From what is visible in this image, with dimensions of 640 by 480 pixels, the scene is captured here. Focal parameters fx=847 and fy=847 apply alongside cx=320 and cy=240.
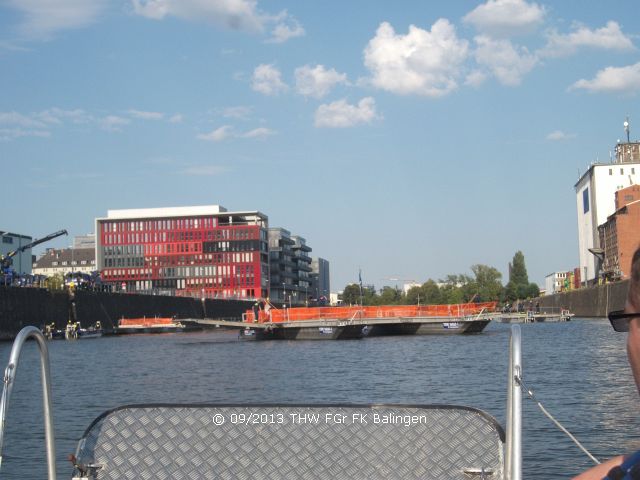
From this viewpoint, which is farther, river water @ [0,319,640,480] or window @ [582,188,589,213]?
window @ [582,188,589,213]

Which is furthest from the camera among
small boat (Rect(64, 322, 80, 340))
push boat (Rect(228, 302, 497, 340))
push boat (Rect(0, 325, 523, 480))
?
small boat (Rect(64, 322, 80, 340))

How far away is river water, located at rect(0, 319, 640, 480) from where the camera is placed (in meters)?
12.9

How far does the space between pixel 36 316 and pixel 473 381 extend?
5992cm

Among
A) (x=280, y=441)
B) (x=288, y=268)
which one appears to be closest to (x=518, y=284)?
(x=288, y=268)

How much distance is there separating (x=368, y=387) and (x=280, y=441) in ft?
64.1

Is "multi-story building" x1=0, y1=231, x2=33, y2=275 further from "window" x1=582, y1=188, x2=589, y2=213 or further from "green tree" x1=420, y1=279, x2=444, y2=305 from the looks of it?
"window" x1=582, y1=188, x2=589, y2=213

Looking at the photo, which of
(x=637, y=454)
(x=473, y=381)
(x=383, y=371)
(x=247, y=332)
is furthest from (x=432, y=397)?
(x=247, y=332)

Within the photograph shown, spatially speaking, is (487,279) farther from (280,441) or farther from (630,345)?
(630,345)

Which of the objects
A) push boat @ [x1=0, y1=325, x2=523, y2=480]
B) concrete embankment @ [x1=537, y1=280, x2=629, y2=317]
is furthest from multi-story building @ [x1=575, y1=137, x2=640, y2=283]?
push boat @ [x1=0, y1=325, x2=523, y2=480]

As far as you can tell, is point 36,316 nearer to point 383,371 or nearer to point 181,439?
point 383,371

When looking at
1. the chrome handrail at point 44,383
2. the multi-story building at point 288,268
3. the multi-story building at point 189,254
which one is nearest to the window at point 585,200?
the multi-story building at point 288,268

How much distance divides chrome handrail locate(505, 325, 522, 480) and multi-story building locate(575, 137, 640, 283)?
129239mm

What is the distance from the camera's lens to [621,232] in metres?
109

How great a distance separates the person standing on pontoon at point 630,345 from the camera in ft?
5.46
